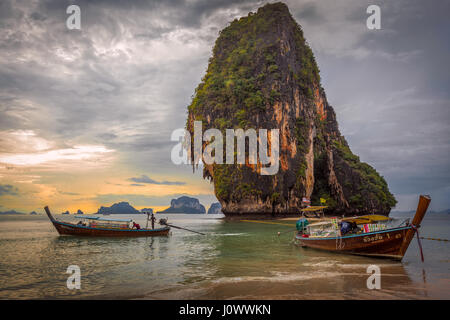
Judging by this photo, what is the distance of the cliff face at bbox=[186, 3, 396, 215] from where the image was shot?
4691 centimetres

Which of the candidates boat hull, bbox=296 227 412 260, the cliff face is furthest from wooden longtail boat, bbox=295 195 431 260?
the cliff face

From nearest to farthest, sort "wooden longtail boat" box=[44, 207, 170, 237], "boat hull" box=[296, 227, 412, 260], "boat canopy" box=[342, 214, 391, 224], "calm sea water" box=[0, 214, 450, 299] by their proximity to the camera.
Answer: "calm sea water" box=[0, 214, 450, 299] < "boat hull" box=[296, 227, 412, 260] < "boat canopy" box=[342, 214, 391, 224] < "wooden longtail boat" box=[44, 207, 170, 237]

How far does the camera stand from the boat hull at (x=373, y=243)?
39.1 ft

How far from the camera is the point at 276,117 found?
48.0 meters

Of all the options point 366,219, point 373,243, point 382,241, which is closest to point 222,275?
point 373,243

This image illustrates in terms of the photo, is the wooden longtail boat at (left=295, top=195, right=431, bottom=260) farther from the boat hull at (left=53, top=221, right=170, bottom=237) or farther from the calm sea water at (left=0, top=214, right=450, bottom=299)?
the boat hull at (left=53, top=221, right=170, bottom=237)

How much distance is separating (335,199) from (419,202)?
50.5 metres

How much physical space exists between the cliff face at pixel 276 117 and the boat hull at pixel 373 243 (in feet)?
103

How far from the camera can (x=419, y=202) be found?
1052 centimetres

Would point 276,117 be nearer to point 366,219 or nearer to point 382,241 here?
point 366,219

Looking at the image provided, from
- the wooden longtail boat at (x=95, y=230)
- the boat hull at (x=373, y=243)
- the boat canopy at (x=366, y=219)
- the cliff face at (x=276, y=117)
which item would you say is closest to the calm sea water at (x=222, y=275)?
the boat hull at (x=373, y=243)

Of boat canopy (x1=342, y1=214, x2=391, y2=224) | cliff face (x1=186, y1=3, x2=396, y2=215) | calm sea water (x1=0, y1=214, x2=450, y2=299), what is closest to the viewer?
calm sea water (x1=0, y1=214, x2=450, y2=299)

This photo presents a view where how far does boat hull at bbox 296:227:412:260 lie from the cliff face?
103 ft
